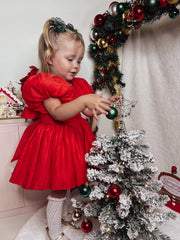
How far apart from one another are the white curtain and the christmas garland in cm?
10

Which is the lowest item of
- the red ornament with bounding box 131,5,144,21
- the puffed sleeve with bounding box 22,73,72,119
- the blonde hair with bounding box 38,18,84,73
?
the puffed sleeve with bounding box 22,73,72,119

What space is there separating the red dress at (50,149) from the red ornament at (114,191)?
179mm

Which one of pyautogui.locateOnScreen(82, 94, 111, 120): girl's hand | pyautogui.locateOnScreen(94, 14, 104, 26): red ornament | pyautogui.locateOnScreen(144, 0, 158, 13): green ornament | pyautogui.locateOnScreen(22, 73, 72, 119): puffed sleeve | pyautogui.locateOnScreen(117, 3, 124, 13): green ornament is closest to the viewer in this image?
pyautogui.locateOnScreen(82, 94, 111, 120): girl's hand

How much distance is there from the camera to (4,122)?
3.88 feet

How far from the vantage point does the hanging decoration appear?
1.00 m

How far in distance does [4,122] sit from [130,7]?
934 millimetres

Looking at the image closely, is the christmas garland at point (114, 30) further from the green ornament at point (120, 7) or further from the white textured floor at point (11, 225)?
the white textured floor at point (11, 225)

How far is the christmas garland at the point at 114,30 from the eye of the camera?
99 cm

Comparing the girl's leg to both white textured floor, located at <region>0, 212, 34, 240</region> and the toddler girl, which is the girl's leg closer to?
the toddler girl

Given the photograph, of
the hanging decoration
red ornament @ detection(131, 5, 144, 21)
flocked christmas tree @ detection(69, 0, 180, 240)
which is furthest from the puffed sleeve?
red ornament @ detection(131, 5, 144, 21)

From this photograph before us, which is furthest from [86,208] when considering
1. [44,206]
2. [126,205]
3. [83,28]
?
[83,28]

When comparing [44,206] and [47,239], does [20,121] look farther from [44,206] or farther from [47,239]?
[47,239]

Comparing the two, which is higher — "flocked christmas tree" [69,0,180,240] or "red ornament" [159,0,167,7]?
"red ornament" [159,0,167,7]

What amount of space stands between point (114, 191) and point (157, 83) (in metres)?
0.79
